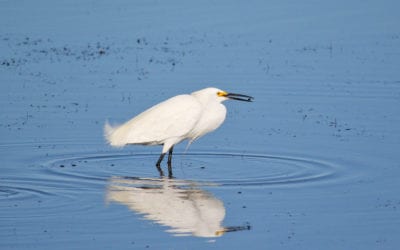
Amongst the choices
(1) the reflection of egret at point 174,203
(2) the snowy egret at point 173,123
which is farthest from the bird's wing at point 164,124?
(1) the reflection of egret at point 174,203

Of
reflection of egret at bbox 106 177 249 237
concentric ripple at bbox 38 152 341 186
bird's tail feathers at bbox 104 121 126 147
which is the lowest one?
reflection of egret at bbox 106 177 249 237

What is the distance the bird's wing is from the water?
374 mm

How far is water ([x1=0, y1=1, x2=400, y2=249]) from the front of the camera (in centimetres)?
1045

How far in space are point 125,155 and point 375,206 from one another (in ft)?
13.6

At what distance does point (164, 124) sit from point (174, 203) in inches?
87.2

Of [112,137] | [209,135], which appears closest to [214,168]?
[112,137]

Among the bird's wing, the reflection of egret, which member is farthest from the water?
the bird's wing

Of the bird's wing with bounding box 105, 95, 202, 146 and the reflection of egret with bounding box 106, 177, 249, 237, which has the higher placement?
the bird's wing with bounding box 105, 95, 202, 146

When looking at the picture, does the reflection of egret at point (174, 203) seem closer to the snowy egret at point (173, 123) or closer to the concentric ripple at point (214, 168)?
the concentric ripple at point (214, 168)

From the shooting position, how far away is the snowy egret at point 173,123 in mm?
13531

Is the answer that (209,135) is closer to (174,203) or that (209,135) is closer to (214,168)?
(214,168)

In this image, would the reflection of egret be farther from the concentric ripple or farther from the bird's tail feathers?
the bird's tail feathers

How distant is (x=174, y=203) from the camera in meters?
11.5

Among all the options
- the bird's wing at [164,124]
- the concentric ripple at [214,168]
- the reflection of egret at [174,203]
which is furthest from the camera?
the bird's wing at [164,124]
